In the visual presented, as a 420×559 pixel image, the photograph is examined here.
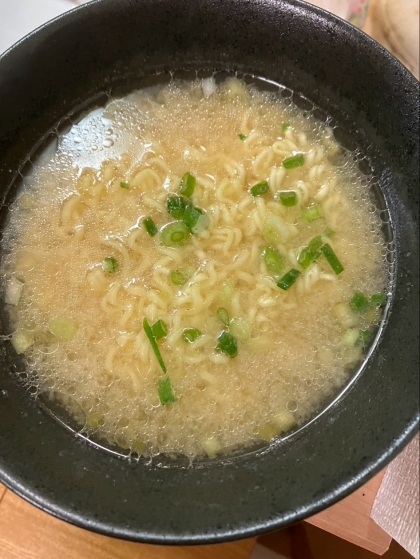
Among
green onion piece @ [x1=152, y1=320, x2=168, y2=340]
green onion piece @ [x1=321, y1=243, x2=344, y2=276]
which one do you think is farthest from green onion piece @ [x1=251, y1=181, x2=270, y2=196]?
green onion piece @ [x1=152, y1=320, x2=168, y2=340]

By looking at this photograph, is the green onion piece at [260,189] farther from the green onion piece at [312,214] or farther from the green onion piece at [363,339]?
the green onion piece at [363,339]

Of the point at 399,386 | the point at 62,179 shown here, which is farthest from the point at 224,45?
the point at 399,386

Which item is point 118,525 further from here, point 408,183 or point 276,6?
point 276,6

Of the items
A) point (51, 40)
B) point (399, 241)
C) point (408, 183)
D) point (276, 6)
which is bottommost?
point (399, 241)

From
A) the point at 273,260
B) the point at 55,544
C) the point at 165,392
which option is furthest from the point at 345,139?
the point at 55,544

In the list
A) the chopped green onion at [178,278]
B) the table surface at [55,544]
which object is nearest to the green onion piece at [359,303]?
the chopped green onion at [178,278]

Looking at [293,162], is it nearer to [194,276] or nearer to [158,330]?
[194,276]
